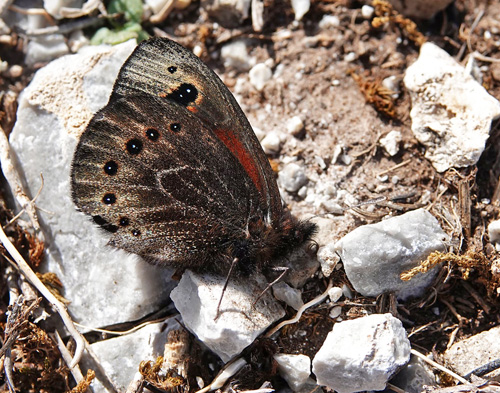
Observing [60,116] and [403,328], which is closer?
[403,328]

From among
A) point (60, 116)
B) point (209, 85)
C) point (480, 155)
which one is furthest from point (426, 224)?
point (60, 116)

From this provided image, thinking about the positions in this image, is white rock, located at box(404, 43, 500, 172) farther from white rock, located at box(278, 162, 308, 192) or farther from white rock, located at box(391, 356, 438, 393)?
white rock, located at box(391, 356, 438, 393)

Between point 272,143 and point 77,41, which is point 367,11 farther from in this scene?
point 77,41

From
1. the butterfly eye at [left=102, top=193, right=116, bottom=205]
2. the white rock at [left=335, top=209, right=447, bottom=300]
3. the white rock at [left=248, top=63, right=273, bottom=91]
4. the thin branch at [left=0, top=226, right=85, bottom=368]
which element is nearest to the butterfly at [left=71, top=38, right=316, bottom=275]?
the butterfly eye at [left=102, top=193, right=116, bottom=205]

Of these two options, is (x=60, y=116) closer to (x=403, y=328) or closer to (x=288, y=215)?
(x=288, y=215)

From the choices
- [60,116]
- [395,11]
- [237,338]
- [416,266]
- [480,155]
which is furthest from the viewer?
[395,11]
